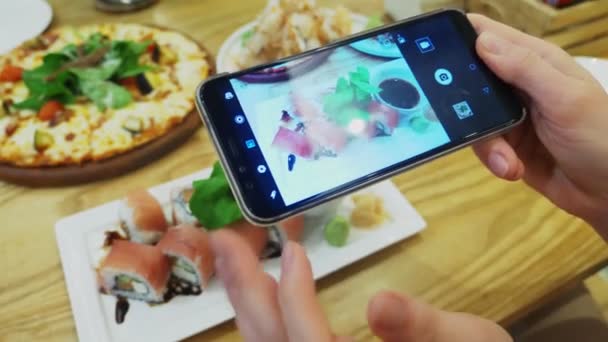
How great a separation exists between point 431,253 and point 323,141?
0.87ft

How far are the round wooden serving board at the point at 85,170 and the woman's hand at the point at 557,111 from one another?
20.0 inches

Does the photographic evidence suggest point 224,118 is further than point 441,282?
No

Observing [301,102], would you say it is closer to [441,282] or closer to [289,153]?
[289,153]

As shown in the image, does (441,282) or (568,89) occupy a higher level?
(568,89)

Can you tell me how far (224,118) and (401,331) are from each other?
266 millimetres

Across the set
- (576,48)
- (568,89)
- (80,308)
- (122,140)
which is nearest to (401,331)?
(568,89)

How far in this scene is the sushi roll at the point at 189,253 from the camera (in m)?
0.64

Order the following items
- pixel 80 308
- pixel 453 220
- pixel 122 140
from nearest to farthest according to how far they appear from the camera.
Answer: pixel 80 308, pixel 453 220, pixel 122 140

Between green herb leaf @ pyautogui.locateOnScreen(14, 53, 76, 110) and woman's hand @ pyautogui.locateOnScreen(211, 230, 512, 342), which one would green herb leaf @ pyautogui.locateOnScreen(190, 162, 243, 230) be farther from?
green herb leaf @ pyautogui.locateOnScreen(14, 53, 76, 110)

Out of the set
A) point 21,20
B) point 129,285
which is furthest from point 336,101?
point 21,20

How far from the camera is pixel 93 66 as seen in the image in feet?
3.27

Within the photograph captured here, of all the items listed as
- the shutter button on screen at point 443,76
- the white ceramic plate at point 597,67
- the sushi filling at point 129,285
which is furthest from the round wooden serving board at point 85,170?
the white ceramic plate at point 597,67

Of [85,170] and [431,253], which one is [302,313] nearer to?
[431,253]

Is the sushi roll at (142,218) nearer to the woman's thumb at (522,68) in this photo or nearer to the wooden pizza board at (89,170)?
the wooden pizza board at (89,170)
